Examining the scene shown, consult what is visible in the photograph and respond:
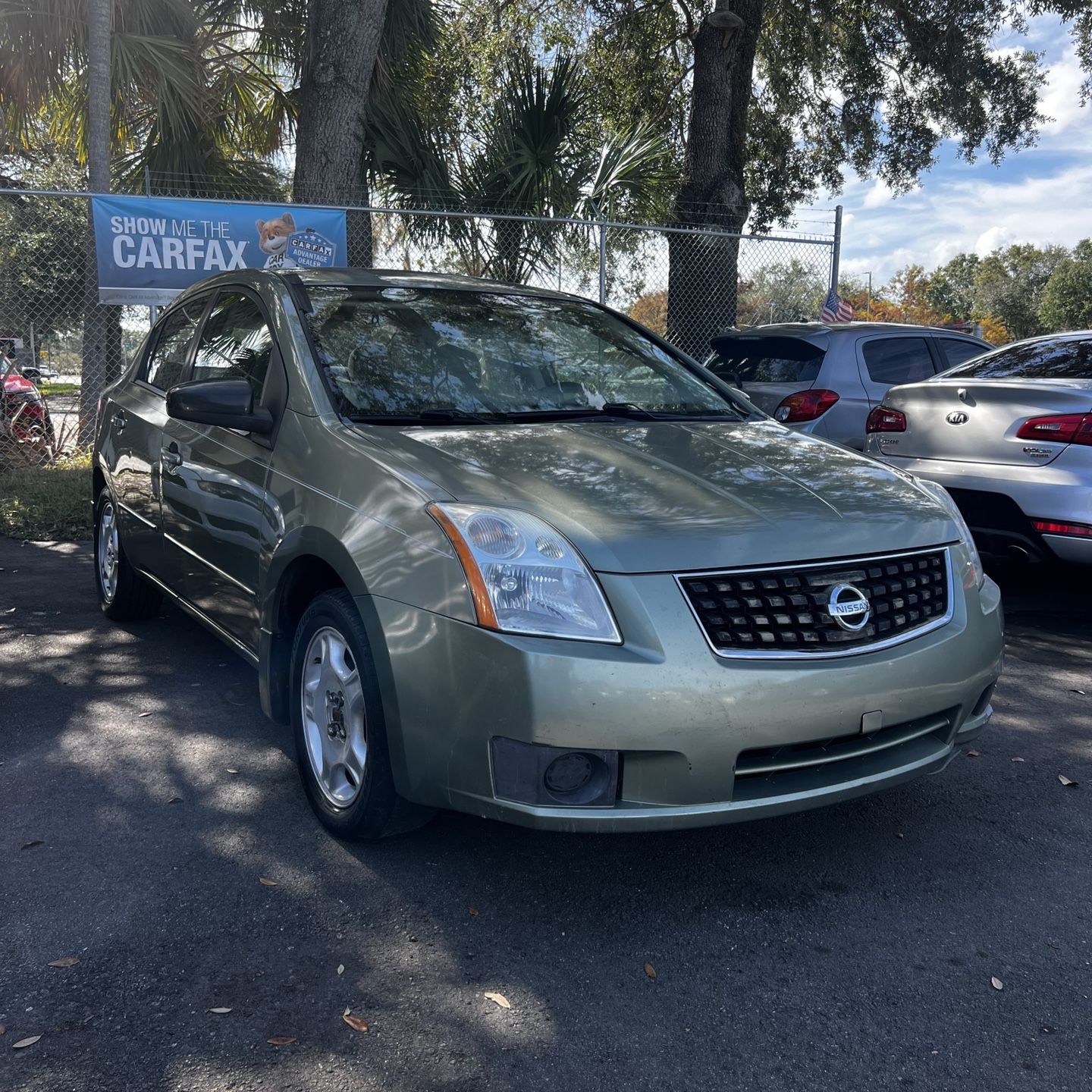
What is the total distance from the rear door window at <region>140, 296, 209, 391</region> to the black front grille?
2.86m

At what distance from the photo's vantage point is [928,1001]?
2.48 meters

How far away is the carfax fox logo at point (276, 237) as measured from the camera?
31.4 feet

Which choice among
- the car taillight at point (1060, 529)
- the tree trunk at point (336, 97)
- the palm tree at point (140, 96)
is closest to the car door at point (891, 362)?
the car taillight at point (1060, 529)

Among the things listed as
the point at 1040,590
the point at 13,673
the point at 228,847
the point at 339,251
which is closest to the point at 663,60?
the point at 339,251

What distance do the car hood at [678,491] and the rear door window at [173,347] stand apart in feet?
5.84

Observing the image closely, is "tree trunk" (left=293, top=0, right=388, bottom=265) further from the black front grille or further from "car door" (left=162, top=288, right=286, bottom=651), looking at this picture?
the black front grille

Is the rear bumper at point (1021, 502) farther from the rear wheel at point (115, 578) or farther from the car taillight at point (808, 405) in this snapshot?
the rear wheel at point (115, 578)

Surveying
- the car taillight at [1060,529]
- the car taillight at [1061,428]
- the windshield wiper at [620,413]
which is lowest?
the car taillight at [1060,529]

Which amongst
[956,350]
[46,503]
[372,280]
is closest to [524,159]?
[956,350]

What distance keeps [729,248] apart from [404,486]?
992cm

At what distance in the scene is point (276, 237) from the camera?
9.60 m

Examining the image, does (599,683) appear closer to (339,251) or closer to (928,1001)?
(928,1001)

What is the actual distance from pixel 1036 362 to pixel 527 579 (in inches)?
178

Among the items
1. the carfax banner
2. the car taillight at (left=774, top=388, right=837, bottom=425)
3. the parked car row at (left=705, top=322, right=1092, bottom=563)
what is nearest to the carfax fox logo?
the carfax banner
